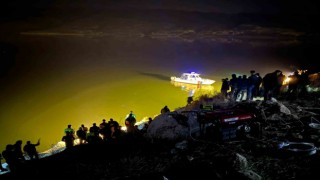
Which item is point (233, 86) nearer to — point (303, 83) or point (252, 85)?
point (252, 85)

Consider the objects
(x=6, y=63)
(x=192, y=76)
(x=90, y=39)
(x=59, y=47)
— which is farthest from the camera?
(x=90, y=39)

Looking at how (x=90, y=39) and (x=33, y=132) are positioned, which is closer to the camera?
(x=33, y=132)

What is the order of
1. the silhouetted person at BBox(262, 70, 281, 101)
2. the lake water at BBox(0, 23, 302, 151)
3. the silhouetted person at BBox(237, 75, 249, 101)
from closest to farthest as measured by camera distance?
the silhouetted person at BBox(262, 70, 281, 101), the silhouetted person at BBox(237, 75, 249, 101), the lake water at BBox(0, 23, 302, 151)

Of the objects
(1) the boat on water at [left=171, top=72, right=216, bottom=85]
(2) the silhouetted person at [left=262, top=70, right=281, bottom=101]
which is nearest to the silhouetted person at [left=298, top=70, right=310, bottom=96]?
(2) the silhouetted person at [left=262, top=70, right=281, bottom=101]

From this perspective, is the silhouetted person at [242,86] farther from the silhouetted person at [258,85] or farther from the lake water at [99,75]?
the lake water at [99,75]

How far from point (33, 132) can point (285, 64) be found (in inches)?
2207

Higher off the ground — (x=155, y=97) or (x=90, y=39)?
(x=90, y=39)

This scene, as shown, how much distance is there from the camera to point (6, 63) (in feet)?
295

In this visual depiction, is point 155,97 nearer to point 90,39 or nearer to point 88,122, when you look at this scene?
point 88,122

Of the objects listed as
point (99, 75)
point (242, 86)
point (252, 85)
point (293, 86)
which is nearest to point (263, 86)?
point (252, 85)

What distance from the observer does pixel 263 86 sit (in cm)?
1755

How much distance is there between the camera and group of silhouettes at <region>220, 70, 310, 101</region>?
17.1 m

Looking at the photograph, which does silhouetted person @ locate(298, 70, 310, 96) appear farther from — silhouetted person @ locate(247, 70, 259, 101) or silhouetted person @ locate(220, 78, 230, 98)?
silhouetted person @ locate(220, 78, 230, 98)

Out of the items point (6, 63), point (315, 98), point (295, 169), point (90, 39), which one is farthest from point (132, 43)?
point (295, 169)
